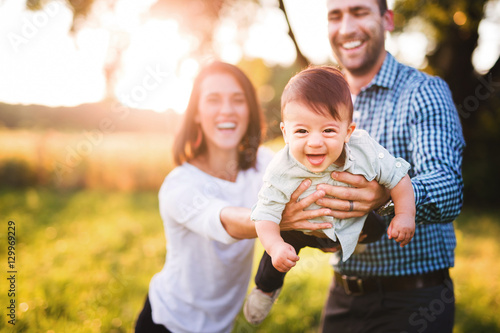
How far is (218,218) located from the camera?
6.38 ft

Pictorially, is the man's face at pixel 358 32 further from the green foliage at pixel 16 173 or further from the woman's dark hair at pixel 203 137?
the green foliage at pixel 16 173

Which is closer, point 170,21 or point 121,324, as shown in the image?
point 121,324

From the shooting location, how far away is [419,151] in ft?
6.18

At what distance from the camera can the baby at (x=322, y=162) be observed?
153 centimetres

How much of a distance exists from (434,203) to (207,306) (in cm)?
146

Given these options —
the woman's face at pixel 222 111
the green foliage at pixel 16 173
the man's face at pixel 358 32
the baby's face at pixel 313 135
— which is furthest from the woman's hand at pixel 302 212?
the green foliage at pixel 16 173

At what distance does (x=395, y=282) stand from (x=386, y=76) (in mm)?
1221

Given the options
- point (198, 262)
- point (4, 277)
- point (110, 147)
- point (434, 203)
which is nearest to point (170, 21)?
point (4, 277)

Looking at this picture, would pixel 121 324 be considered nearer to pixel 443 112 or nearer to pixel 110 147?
pixel 443 112

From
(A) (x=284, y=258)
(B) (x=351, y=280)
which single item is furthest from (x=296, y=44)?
(A) (x=284, y=258)

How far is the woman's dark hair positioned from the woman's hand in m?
0.92

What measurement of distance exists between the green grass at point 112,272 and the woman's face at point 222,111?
7.10 ft

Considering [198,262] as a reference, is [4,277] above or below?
below

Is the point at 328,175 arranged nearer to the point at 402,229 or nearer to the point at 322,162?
the point at 322,162
